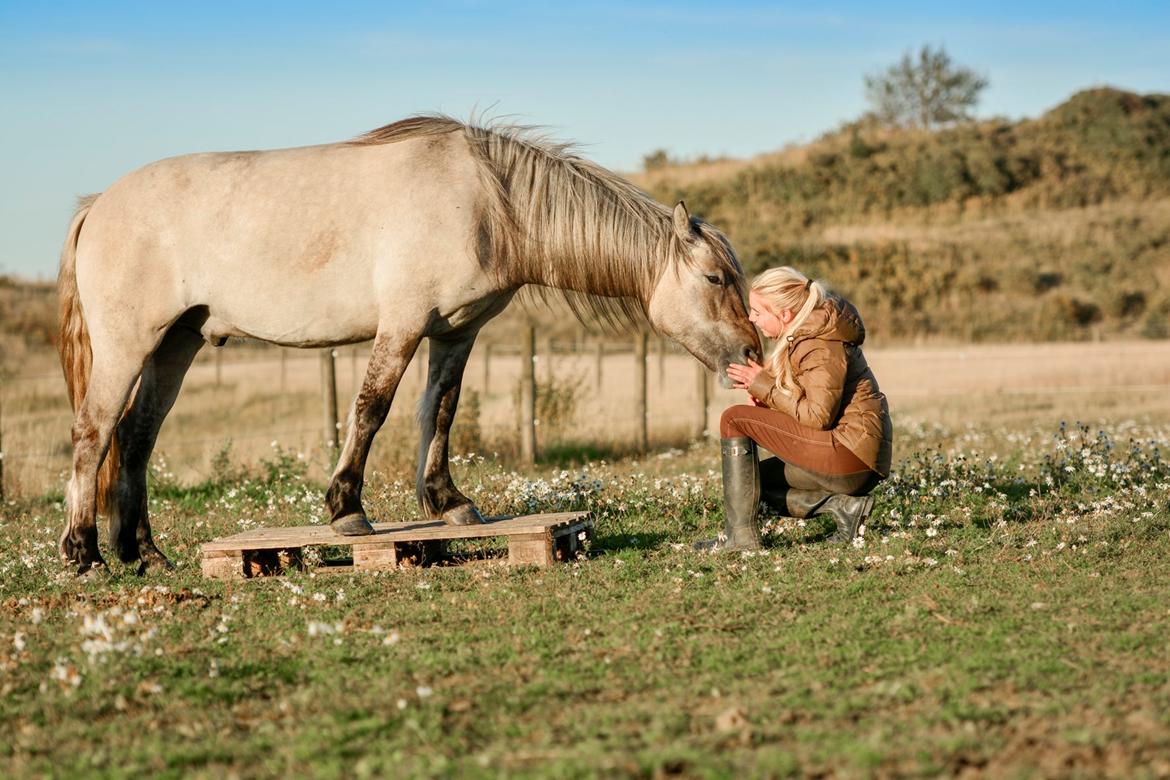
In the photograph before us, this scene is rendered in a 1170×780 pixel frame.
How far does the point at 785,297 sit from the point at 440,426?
232 cm

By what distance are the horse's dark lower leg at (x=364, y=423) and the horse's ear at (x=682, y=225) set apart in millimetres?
1687

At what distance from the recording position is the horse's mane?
6844 millimetres

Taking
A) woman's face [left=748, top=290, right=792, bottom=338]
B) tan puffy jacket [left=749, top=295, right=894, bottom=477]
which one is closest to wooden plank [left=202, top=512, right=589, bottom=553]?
tan puffy jacket [left=749, top=295, right=894, bottom=477]

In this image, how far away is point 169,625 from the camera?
17.9ft

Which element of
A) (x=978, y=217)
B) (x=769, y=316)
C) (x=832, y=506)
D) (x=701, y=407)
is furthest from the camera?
(x=978, y=217)

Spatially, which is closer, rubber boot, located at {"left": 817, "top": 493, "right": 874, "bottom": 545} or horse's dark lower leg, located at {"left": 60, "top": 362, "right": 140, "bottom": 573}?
horse's dark lower leg, located at {"left": 60, "top": 362, "right": 140, "bottom": 573}

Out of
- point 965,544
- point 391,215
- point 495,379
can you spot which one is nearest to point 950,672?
point 965,544

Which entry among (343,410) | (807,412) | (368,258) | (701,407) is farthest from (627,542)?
(343,410)

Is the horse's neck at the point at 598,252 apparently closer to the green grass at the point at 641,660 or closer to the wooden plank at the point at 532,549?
the wooden plank at the point at 532,549

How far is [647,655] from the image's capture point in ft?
15.6

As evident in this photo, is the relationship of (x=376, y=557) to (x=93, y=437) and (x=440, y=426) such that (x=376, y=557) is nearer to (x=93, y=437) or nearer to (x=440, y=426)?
(x=440, y=426)

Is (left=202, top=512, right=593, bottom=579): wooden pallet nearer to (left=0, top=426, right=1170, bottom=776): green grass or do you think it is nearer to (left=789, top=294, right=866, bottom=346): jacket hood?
(left=0, top=426, right=1170, bottom=776): green grass

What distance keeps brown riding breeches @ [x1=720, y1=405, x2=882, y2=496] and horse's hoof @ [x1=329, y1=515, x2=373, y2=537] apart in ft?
7.30

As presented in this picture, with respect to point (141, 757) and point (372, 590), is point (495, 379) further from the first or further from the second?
point (141, 757)
